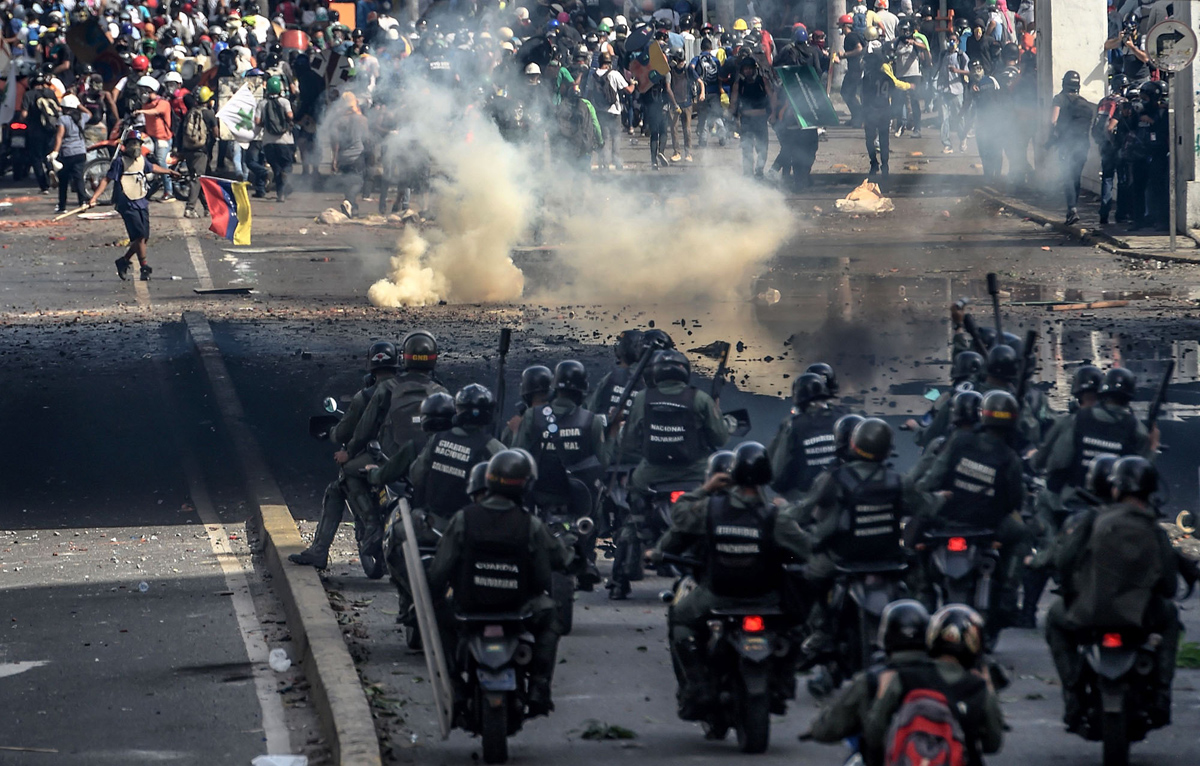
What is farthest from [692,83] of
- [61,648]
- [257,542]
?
[61,648]

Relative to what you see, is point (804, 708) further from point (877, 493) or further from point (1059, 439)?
point (1059, 439)

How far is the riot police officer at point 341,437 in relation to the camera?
1013 cm

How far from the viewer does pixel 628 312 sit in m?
18.7

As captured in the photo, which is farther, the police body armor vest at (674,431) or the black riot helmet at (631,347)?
the black riot helmet at (631,347)

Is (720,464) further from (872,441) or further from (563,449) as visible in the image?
(563,449)

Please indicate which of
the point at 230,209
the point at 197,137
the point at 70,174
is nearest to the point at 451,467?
the point at 230,209

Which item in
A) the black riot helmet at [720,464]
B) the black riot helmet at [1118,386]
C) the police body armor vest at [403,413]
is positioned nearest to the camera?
the black riot helmet at [720,464]

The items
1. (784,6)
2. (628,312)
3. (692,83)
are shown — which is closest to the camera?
(628,312)

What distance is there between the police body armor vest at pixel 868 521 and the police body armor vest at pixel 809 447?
4.65 feet

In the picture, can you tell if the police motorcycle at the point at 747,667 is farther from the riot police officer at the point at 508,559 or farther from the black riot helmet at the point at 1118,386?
the black riot helmet at the point at 1118,386

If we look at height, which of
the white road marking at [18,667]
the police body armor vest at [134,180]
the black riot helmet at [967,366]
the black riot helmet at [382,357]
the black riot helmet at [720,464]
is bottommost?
the white road marking at [18,667]

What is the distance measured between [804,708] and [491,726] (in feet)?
5.32

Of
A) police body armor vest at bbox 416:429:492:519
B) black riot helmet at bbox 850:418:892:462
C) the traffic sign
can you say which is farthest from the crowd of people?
black riot helmet at bbox 850:418:892:462

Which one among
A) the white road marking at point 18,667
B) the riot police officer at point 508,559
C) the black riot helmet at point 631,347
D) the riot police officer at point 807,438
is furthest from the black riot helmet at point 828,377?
the white road marking at point 18,667
